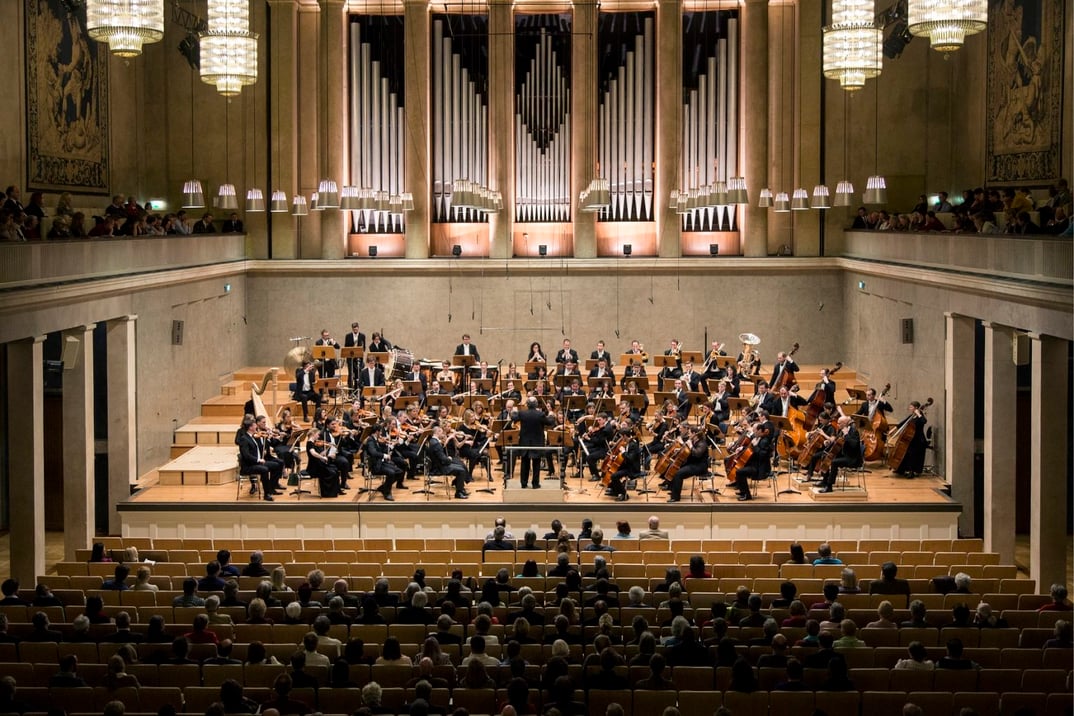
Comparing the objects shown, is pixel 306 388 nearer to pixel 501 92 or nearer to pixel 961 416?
pixel 501 92

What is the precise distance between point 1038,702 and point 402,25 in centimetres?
1995

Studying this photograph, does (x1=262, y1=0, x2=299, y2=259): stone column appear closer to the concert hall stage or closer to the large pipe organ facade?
the large pipe organ facade

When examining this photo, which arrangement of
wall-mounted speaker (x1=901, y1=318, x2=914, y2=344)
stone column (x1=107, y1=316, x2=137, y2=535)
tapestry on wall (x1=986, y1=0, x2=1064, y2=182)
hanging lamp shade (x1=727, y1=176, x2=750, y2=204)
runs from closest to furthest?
stone column (x1=107, y1=316, x2=137, y2=535)
tapestry on wall (x1=986, y1=0, x2=1064, y2=182)
hanging lamp shade (x1=727, y1=176, x2=750, y2=204)
wall-mounted speaker (x1=901, y1=318, x2=914, y2=344)

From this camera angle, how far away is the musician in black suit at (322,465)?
19.0 m

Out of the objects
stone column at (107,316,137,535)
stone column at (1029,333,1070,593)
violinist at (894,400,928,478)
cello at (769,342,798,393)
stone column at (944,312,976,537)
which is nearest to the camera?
stone column at (1029,333,1070,593)

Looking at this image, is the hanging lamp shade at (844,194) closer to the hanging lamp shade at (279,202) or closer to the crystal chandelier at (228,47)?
the hanging lamp shade at (279,202)

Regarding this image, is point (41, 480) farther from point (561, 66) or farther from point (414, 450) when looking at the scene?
point (561, 66)

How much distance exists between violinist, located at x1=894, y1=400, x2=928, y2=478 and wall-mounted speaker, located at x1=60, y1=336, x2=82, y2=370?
11.1 m

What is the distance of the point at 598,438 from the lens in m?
19.7

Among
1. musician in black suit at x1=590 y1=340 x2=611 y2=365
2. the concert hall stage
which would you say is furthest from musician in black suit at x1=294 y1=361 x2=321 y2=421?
musician in black suit at x1=590 y1=340 x2=611 y2=365

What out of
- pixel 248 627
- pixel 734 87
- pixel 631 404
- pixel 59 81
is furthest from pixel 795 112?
pixel 248 627

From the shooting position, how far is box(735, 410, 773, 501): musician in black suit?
18703 mm

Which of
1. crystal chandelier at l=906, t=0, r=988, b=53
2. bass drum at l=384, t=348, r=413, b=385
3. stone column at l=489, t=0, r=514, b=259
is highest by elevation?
stone column at l=489, t=0, r=514, b=259

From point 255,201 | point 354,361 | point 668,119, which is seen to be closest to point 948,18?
point 354,361
